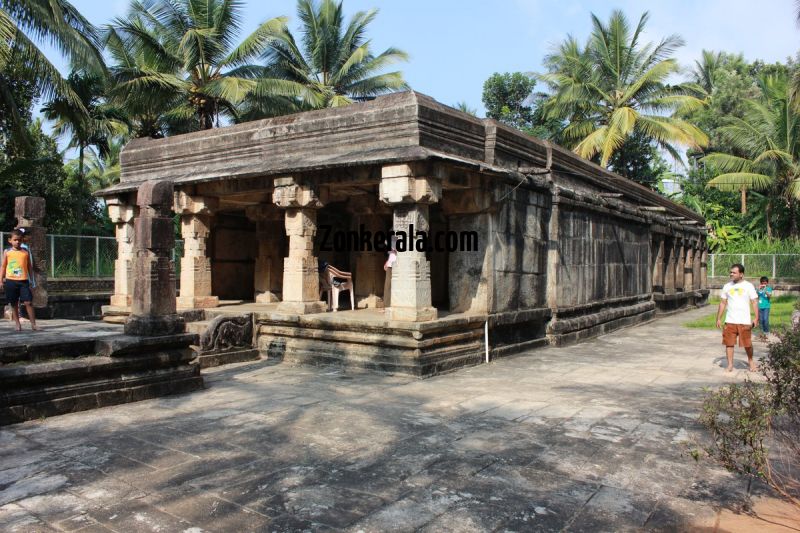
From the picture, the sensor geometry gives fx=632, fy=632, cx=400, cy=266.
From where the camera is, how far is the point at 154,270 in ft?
23.2

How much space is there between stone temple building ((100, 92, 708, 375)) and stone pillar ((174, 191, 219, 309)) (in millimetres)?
27

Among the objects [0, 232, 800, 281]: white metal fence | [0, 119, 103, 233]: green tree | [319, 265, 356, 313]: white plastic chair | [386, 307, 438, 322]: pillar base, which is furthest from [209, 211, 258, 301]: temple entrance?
[0, 119, 103, 233]: green tree

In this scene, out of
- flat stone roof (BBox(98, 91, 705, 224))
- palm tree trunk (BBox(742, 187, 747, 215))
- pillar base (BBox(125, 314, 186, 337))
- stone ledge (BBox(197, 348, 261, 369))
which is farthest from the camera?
palm tree trunk (BBox(742, 187, 747, 215))

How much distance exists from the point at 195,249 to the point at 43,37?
644cm

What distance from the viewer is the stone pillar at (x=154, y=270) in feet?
23.0

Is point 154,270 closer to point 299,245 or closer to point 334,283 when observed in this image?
point 299,245

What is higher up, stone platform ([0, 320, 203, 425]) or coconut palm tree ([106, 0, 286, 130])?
coconut palm tree ([106, 0, 286, 130])

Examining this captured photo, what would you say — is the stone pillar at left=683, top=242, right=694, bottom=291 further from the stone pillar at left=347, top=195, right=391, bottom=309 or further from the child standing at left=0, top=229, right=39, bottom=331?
the child standing at left=0, top=229, right=39, bottom=331

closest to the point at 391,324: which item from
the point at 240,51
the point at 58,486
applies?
the point at 58,486

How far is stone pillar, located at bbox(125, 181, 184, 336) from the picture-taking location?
7.00 metres

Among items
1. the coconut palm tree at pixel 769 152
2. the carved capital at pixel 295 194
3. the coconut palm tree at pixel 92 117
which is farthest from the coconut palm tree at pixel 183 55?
the coconut palm tree at pixel 769 152

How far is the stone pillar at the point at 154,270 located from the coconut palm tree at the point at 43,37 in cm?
740

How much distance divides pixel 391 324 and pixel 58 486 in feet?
15.5

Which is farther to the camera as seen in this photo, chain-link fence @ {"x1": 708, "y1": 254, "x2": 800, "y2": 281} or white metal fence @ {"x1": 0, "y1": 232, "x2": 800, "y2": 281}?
chain-link fence @ {"x1": 708, "y1": 254, "x2": 800, "y2": 281}
